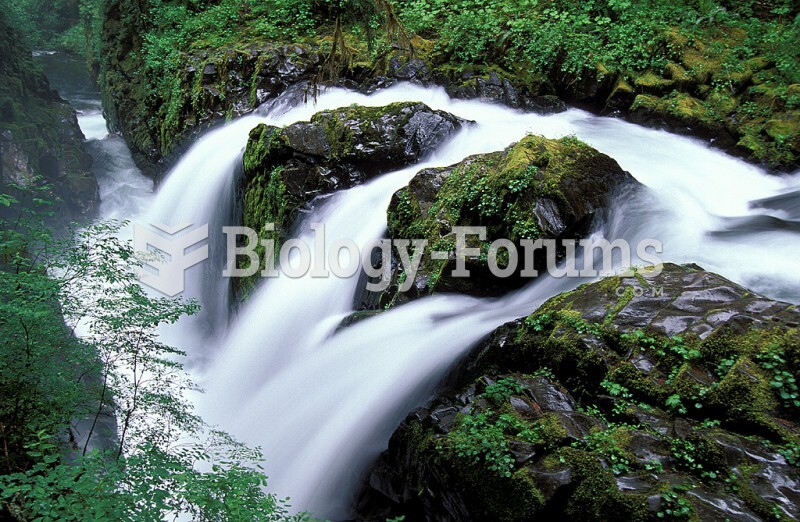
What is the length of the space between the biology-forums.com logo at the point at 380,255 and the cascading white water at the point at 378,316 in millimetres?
160

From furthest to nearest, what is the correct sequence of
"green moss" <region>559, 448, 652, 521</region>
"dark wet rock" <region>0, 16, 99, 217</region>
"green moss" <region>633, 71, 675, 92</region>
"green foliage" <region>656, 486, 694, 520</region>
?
"dark wet rock" <region>0, 16, 99, 217</region>
"green moss" <region>633, 71, 675, 92</region>
"green moss" <region>559, 448, 652, 521</region>
"green foliage" <region>656, 486, 694, 520</region>

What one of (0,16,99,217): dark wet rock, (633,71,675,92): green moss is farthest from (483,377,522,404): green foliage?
(0,16,99,217): dark wet rock

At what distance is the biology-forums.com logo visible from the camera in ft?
15.8

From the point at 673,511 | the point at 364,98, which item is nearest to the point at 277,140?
the point at 364,98

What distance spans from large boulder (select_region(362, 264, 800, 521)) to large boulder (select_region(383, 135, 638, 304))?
3.29ft

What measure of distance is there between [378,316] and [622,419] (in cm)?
255

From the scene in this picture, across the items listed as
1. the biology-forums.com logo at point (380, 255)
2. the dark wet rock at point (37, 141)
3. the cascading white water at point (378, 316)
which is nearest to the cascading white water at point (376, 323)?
the cascading white water at point (378, 316)

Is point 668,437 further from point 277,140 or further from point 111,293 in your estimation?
point 277,140

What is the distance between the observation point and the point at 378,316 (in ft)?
16.8

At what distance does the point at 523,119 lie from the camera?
7.83 meters

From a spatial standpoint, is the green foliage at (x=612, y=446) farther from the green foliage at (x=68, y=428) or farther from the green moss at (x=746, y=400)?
the green foliage at (x=68, y=428)

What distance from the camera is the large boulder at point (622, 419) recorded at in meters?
2.64

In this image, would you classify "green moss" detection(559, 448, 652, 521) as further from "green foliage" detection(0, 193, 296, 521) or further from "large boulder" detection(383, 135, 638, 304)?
"large boulder" detection(383, 135, 638, 304)

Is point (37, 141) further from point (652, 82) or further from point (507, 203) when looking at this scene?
point (652, 82)
